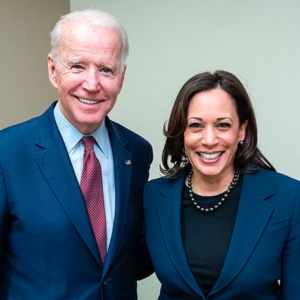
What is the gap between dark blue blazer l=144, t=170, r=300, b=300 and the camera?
1.73 m

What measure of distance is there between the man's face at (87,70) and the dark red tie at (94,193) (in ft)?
0.42

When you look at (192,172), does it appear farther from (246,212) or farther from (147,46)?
(147,46)

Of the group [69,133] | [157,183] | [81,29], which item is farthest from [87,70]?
[157,183]

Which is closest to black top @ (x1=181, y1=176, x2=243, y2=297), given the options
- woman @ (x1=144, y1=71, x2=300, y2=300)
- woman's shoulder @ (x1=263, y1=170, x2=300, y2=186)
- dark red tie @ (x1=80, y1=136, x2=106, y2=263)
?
woman @ (x1=144, y1=71, x2=300, y2=300)

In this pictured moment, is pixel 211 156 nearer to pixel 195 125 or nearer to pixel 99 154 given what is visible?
pixel 195 125

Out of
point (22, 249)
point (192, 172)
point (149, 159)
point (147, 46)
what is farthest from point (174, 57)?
point (22, 249)

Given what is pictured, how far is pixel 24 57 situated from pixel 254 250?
228 centimetres

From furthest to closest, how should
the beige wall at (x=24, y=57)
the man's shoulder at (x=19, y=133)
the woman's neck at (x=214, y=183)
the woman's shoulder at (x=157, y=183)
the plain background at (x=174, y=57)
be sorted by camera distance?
the beige wall at (x=24, y=57), the plain background at (x=174, y=57), the woman's shoulder at (x=157, y=183), the woman's neck at (x=214, y=183), the man's shoulder at (x=19, y=133)

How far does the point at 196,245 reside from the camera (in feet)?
6.10

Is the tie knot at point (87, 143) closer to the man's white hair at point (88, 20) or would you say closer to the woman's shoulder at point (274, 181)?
the man's white hair at point (88, 20)

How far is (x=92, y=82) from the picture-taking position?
1809mm

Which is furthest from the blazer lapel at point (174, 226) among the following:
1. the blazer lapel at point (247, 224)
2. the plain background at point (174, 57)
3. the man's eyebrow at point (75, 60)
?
the plain background at point (174, 57)

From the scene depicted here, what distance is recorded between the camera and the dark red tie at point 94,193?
1.85m

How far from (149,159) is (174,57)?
52.8 inches
